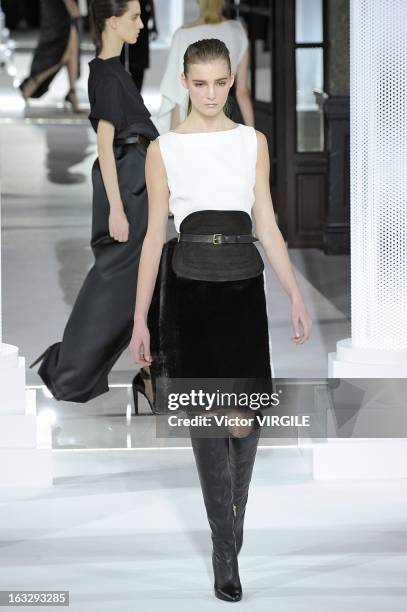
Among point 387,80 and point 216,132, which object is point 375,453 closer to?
point 387,80

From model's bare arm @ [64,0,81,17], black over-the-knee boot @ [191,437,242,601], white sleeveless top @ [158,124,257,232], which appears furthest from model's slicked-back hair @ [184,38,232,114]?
model's bare arm @ [64,0,81,17]

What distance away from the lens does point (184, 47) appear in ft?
23.1

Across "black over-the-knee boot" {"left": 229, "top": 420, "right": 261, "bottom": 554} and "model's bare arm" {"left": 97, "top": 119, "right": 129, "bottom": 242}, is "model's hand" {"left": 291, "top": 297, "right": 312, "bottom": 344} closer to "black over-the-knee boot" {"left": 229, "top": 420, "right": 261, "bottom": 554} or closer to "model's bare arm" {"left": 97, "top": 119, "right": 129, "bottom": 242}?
"black over-the-knee boot" {"left": 229, "top": 420, "right": 261, "bottom": 554}

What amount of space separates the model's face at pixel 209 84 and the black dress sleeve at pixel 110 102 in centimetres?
148

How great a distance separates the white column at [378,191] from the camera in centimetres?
497

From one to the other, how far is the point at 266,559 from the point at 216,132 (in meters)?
1.22

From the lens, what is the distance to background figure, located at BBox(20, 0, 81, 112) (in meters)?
16.3

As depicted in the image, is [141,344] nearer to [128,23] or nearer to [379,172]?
[379,172]

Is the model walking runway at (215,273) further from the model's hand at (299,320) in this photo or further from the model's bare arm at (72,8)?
the model's bare arm at (72,8)

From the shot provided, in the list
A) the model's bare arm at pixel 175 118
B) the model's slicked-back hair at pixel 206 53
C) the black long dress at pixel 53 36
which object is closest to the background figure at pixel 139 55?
the black long dress at pixel 53 36

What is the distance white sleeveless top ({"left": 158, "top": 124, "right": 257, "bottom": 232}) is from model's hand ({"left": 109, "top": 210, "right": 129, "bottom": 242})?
1477 mm

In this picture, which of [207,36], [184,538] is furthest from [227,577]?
[207,36]

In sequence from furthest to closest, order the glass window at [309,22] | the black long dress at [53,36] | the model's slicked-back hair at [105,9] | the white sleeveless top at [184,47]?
the black long dress at [53,36] < the glass window at [309,22] < the white sleeveless top at [184,47] < the model's slicked-back hair at [105,9]

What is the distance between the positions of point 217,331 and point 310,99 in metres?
5.69
